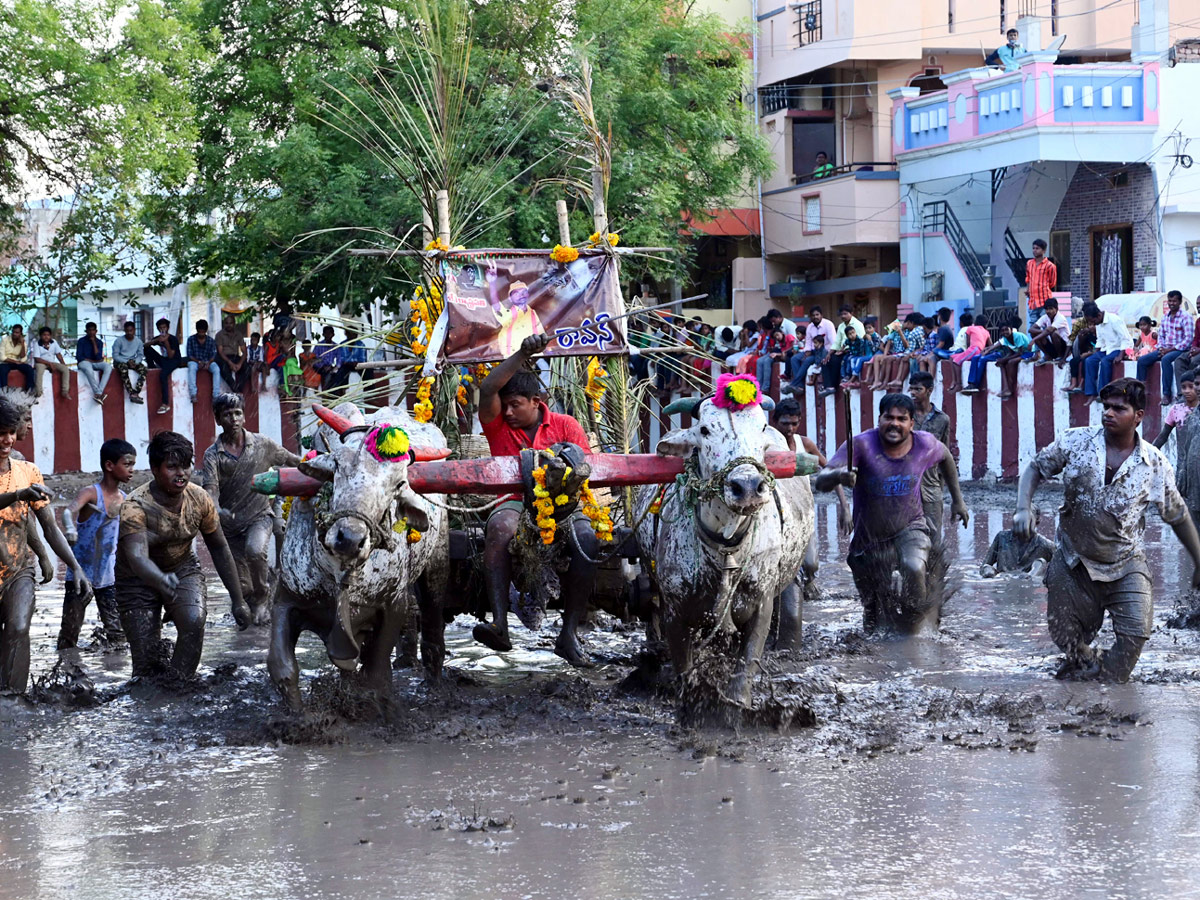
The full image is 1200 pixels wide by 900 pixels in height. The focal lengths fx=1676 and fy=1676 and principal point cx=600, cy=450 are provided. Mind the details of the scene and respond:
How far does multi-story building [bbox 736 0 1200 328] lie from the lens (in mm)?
25984

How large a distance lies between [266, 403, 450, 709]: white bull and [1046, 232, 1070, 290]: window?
21834 millimetres

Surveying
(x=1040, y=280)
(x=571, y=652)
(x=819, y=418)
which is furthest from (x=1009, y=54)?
(x=571, y=652)

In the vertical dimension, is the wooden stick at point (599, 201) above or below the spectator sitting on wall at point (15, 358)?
above

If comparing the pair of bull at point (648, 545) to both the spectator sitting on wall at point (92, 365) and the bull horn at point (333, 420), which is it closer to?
the bull horn at point (333, 420)

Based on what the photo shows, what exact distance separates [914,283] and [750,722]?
76.0 ft

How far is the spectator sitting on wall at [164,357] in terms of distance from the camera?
21.4 meters

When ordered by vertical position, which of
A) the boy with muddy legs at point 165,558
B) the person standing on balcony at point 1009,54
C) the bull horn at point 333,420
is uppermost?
the person standing on balcony at point 1009,54

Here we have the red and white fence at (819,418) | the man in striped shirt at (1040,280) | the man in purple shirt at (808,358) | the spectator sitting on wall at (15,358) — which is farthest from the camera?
the man in striped shirt at (1040,280)

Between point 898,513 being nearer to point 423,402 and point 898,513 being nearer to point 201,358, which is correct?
point 423,402

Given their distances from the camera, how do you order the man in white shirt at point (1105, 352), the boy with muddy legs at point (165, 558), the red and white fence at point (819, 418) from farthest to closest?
1. the red and white fence at point (819, 418)
2. the man in white shirt at point (1105, 352)
3. the boy with muddy legs at point (165, 558)

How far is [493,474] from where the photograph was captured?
7031 mm

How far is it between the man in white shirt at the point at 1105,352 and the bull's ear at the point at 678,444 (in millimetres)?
10850

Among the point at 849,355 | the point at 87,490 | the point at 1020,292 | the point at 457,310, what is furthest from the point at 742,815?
the point at 1020,292

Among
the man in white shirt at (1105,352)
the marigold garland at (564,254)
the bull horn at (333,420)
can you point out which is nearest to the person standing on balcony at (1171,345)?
the man in white shirt at (1105,352)
